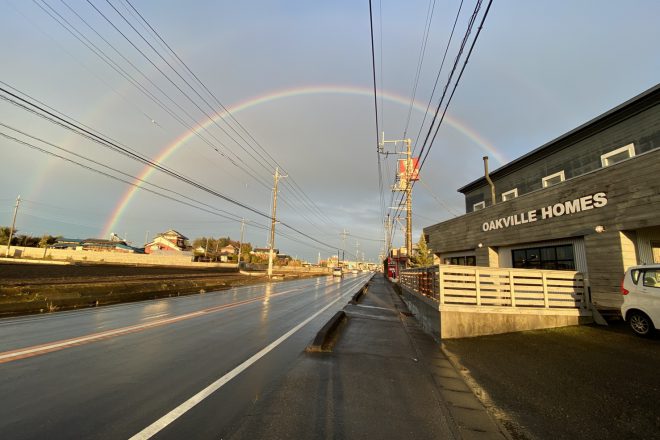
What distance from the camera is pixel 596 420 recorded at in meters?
4.25

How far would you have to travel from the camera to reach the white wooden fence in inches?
390

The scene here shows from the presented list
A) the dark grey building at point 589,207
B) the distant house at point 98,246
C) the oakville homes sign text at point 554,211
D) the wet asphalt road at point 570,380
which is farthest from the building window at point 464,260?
the distant house at point 98,246

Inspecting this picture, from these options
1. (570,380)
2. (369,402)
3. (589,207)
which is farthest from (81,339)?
(589,207)

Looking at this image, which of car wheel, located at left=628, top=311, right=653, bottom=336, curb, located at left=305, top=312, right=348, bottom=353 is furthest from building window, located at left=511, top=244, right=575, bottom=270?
curb, located at left=305, top=312, right=348, bottom=353

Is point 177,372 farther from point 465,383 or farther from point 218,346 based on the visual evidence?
point 465,383

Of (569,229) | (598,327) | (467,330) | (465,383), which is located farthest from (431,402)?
(569,229)

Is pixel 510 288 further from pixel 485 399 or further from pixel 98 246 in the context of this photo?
pixel 98 246

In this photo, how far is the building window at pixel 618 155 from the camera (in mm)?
13384

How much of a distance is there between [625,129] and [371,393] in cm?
1573

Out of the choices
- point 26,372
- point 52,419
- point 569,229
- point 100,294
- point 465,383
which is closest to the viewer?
point 52,419

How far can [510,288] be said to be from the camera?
33.3 feet

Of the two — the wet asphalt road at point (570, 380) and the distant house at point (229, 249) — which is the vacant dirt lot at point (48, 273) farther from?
the distant house at point (229, 249)

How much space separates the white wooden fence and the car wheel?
1809 millimetres

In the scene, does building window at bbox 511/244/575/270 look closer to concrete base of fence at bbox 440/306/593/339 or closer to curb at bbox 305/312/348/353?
concrete base of fence at bbox 440/306/593/339
